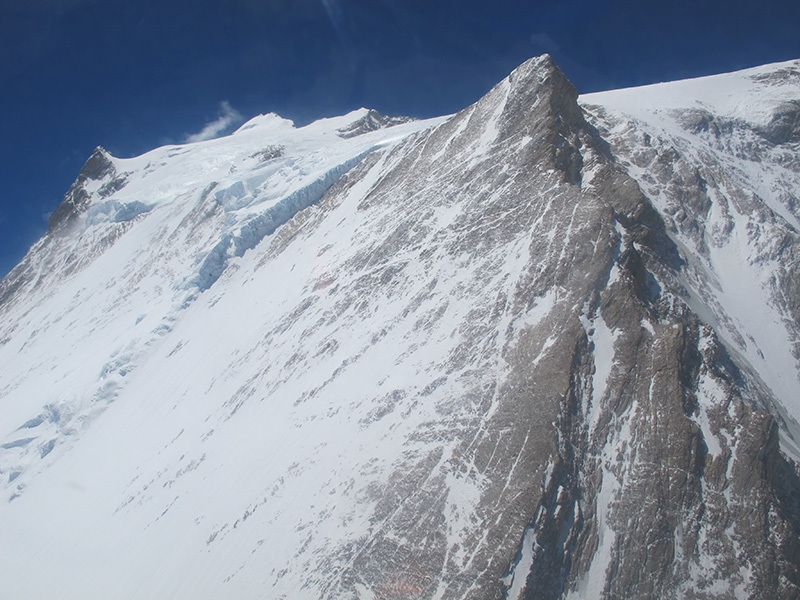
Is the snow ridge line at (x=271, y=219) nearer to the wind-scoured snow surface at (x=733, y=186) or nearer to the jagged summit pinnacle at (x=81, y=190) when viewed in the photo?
the wind-scoured snow surface at (x=733, y=186)

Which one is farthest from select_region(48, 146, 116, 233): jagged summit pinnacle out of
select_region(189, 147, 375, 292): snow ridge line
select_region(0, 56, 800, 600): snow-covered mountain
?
select_region(189, 147, 375, 292): snow ridge line

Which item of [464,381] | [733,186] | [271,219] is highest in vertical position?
[733,186]

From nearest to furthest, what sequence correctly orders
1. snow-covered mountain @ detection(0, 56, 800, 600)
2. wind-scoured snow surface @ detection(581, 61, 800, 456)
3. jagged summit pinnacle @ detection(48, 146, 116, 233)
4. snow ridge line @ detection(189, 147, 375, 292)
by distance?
snow-covered mountain @ detection(0, 56, 800, 600) → wind-scoured snow surface @ detection(581, 61, 800, 456) → snow ridge line @ detection(189, 147, 375, 292) → jagged summit pinnacle @ detection(48, 146, 116, 233)

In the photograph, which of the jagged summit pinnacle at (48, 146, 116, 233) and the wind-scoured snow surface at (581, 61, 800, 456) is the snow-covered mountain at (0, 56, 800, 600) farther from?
the jagged summit pinnacle at (48, 146, 116, 233)

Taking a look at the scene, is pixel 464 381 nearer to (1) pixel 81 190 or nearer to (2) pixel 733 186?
(2) pixel 733 186

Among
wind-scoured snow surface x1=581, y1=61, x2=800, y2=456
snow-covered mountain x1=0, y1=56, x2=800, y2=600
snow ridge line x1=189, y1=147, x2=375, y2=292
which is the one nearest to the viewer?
snow-covered mountain x1=0, y1=56, x2=800, y2=600

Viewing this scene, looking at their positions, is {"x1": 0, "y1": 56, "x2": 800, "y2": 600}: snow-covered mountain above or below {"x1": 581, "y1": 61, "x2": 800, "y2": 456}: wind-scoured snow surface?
below

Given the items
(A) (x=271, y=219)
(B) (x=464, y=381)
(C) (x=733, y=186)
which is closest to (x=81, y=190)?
(A) (x=271, y=219)

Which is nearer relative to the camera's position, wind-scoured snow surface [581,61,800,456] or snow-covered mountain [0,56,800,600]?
snow-covered mountain [0,56,800,600]
